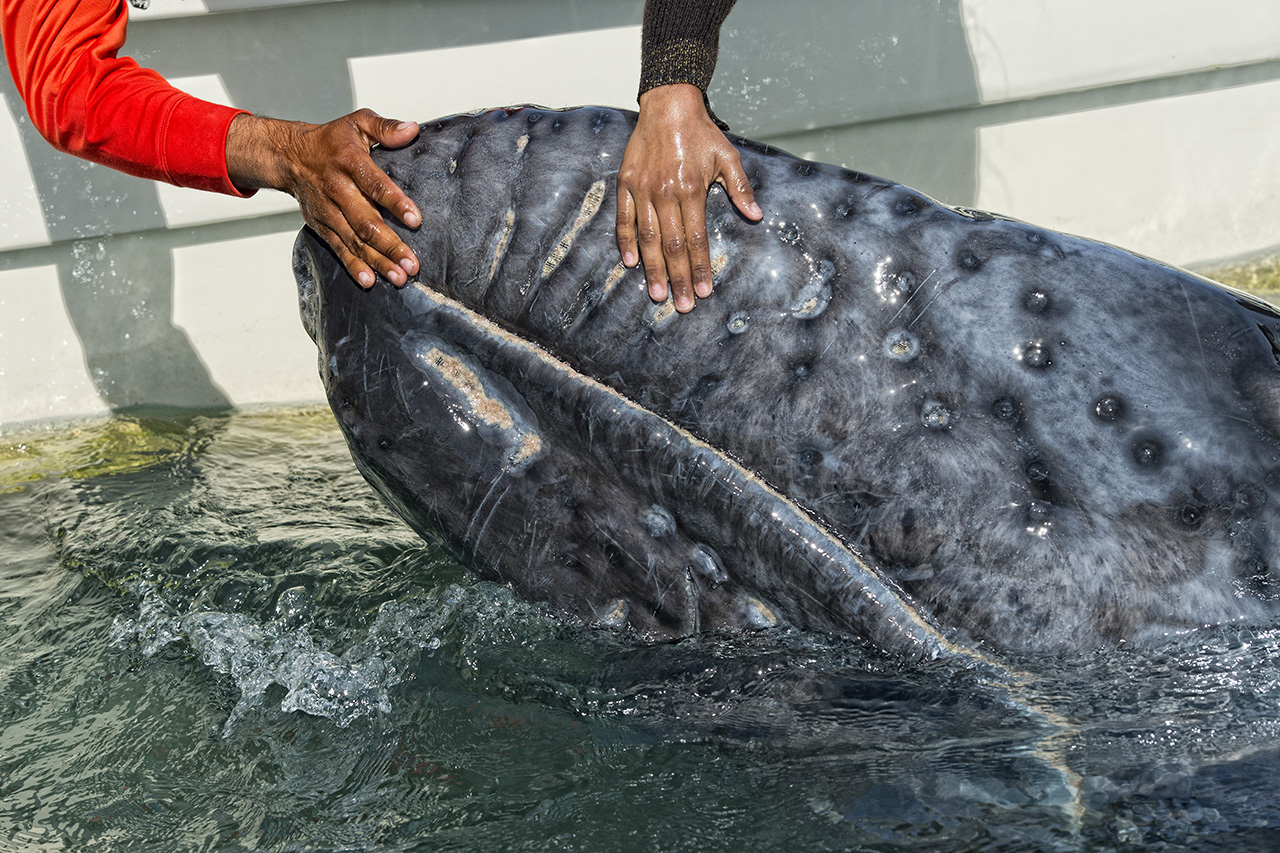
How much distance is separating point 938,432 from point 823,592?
42 cm

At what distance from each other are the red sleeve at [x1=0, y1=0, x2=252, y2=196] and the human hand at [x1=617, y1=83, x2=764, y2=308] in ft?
4.72

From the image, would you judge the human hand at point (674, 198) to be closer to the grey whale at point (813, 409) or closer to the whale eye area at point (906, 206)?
the grey whale at point (813, 409)

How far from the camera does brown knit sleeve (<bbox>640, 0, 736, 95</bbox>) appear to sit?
2.75 metres

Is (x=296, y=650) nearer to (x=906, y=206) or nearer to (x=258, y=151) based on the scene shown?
(x=258, y=151)

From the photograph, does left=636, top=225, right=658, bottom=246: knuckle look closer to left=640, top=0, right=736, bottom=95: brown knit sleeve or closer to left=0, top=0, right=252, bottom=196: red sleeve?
left=640, top=0, right=736, bottom=95: brown knit sleeve

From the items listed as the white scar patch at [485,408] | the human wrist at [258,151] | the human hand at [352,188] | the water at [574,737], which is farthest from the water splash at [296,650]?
the human wrist at [258,151]

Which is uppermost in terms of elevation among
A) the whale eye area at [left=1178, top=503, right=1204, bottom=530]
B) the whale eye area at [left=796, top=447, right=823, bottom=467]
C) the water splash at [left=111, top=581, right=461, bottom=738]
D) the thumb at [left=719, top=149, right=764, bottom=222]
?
the thumb at [left=719, top=149, right=764, bottom=222]

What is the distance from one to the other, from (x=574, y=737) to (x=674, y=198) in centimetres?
121

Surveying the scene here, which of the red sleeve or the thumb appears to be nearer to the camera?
the thumb

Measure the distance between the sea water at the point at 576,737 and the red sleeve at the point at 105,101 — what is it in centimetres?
134

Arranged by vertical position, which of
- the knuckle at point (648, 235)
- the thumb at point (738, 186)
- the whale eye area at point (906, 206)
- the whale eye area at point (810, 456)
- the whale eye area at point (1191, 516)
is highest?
the thumb at point (738, 186)

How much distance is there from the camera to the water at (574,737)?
202cm

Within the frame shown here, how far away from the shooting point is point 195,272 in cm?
520

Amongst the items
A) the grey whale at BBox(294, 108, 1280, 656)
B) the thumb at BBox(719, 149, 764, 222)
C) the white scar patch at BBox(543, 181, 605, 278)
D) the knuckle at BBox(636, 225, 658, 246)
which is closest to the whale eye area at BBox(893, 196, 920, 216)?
the grey whale at BBox(294, 108, 1280, 656)
